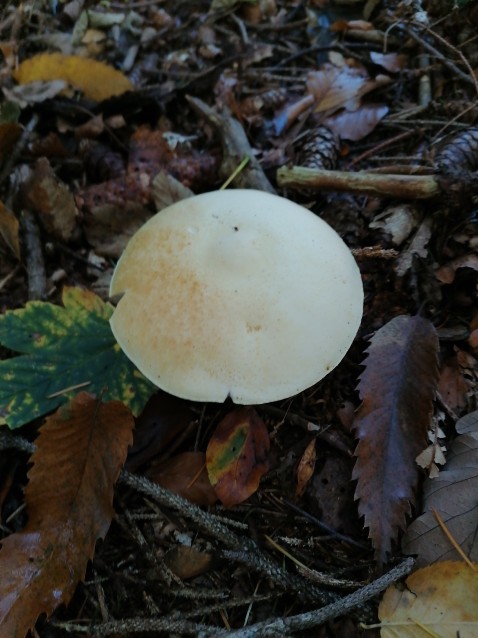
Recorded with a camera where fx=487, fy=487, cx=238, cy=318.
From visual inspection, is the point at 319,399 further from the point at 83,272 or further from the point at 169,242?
the point at 83,272

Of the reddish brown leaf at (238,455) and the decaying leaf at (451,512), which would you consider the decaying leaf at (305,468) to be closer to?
Answer: the reddish brown leaf at (238,455)

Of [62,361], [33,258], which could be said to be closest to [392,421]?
[62,361]

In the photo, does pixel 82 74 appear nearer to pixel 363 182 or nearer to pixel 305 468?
pixel 363 182

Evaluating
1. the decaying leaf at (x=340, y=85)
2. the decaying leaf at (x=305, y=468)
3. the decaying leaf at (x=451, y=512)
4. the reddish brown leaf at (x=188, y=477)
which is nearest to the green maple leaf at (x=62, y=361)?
the reddish brown leaf at (x=188, y=477)

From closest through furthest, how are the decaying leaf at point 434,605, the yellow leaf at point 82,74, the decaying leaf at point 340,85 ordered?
the decaying leaf at point 434,605 < the decaying leaf at point 340,85 < the yellow leaf at point 82,74

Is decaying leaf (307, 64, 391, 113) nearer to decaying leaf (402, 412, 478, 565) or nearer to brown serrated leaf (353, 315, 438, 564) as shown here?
brown serrated leaf (353, 315, 438, 564)

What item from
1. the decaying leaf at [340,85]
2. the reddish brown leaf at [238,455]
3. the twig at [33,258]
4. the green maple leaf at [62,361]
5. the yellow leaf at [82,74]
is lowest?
the reddish brown leaf at [238,455]

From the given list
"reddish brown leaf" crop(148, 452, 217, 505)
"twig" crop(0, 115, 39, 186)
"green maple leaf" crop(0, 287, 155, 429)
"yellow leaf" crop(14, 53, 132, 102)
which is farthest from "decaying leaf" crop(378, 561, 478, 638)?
"yellow leaf" crop(14, 53, 132, 102)

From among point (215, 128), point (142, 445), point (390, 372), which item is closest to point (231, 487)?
point (142, 445)
